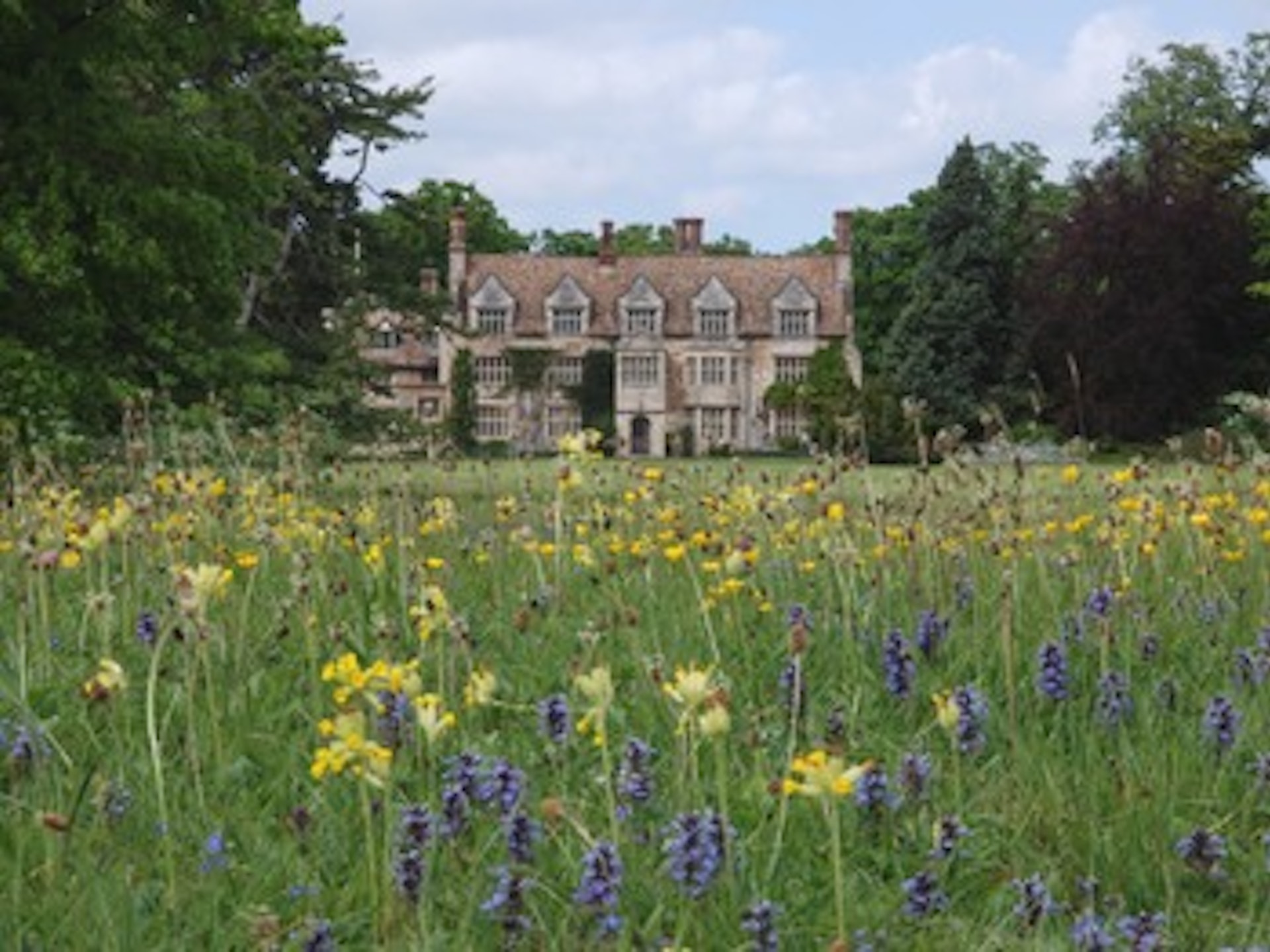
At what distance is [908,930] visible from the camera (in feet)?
10.9

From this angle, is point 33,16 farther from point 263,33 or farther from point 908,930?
point 908,930

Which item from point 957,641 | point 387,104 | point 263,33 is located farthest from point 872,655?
point 387,104

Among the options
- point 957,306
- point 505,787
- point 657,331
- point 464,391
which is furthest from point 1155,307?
point 505,787

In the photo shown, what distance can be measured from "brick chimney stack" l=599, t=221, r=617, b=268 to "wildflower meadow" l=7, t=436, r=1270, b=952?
211 ft

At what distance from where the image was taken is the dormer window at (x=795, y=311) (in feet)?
231

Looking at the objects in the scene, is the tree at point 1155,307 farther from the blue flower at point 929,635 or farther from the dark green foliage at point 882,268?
the blue flower at point 929,635

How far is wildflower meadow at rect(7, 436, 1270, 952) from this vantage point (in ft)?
10.3

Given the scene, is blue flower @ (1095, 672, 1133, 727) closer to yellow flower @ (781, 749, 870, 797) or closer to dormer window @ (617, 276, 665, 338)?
yellow flower @ (781, 749, 870, 797)

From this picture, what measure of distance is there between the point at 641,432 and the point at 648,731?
65.7 metres

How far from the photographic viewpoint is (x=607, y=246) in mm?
72062

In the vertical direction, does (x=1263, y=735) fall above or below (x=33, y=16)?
below

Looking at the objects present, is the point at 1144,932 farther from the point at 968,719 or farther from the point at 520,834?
the point at 968,719

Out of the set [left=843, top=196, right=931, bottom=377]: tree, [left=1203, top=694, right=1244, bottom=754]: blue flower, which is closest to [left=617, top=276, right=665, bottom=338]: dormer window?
[left=843, top=196, right=931, bottom=377]: tree

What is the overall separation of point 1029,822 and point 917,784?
0.36 m
